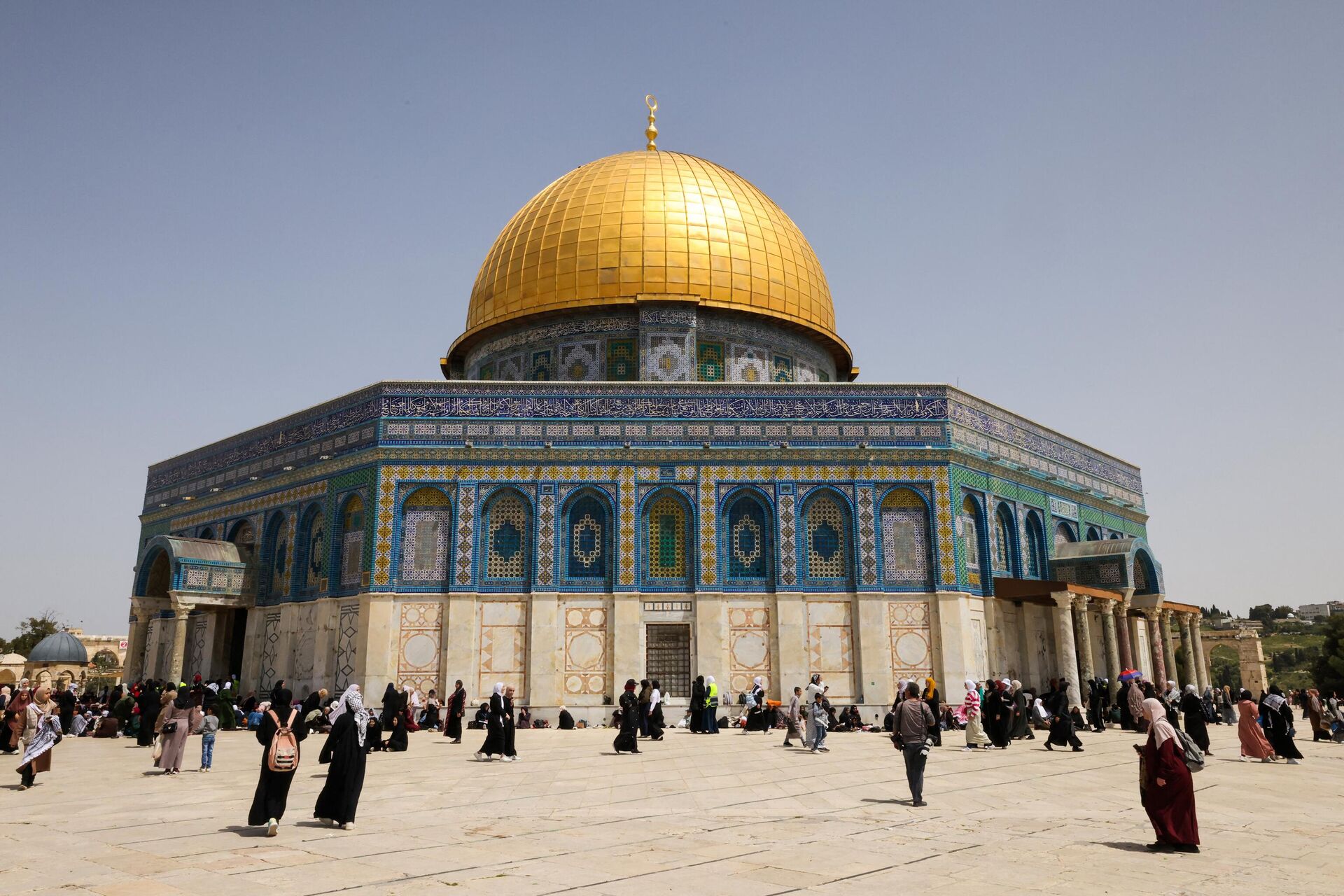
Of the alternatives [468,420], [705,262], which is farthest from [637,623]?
[705,262]

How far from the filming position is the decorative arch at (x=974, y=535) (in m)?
22.5

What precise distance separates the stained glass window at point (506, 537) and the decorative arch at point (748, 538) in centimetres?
427

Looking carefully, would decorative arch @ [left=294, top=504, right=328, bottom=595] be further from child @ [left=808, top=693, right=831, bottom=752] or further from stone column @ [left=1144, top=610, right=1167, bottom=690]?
stone column @ [left=1144, top=610, right=1167, bottom=690]

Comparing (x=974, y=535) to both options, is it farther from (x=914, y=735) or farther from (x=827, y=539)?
(x=914, y=735)

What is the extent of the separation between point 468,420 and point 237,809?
1349 cm

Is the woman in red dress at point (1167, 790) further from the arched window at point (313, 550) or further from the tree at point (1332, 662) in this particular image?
the tree at point (1332, 662)

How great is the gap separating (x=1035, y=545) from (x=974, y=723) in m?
10.8

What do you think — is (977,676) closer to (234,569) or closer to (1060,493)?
(1060,493)

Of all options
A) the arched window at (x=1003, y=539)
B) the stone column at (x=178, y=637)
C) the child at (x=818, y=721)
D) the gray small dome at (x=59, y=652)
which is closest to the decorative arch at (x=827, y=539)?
the arched window at (x=1003, y=539)

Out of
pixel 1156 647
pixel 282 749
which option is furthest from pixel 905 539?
pixel 282 749

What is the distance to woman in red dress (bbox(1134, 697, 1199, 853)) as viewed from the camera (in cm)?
728

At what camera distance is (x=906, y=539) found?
72.0ft

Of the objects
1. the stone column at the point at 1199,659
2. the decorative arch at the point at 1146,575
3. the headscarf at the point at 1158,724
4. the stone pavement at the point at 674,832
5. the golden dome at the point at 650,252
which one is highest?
the golden dome at the point at 650,252

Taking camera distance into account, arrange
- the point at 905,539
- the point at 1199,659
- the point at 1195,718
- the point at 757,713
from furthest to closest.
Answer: the point at 1199,659 < the point at 905,539 < the point at 757,713 < the point at 1195,718
